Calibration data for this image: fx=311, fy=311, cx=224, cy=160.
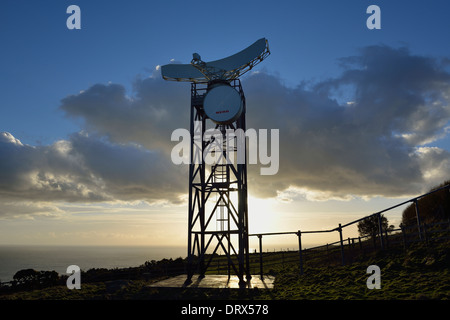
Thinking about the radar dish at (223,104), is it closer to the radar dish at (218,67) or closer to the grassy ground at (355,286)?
the radar dish at (218,67)

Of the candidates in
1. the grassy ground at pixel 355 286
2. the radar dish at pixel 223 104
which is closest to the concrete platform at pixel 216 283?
the grassy ground at pixel 355 286

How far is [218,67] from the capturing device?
22453 mm

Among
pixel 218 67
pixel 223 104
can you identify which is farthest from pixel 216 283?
pixel 218 67

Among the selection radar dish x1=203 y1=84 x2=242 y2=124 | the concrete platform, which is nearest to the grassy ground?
the concrete platform

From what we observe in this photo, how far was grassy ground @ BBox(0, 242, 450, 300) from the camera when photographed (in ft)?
34.1

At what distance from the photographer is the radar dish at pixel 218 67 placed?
20891 mm

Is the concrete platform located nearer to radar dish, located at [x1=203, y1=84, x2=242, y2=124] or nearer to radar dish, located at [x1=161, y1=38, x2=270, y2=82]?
radar dish, located at [x1=203, y1=84, x2=242, y2=124]

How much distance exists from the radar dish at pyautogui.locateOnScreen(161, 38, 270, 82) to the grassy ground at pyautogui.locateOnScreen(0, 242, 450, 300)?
13822 millimetres

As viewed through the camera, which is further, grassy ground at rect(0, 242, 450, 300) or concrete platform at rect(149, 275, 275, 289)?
concrete platform at rect(149, 275, 275, 289)

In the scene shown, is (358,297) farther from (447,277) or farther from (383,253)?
(383,253)

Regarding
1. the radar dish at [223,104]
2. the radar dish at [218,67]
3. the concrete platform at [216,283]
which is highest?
the radar dish at [218,67]

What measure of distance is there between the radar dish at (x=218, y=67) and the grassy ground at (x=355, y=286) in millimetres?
13822

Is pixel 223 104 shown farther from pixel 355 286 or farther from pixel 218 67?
pixel 355 286

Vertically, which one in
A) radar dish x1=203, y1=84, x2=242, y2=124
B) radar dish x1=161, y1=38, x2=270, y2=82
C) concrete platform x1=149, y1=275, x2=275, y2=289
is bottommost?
concrete platform x1=149, y1=275, x2=275, y2=289
